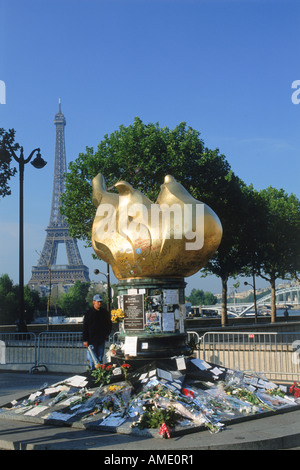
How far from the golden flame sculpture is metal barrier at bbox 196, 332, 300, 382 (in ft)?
16.1

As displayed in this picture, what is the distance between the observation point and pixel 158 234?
933cm

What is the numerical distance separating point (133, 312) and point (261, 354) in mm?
6840

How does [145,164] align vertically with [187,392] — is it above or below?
above

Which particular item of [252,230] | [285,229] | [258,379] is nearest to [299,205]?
[285,229]

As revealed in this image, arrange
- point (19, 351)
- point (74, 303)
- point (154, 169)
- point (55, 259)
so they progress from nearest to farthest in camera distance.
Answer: point (19, 351), point (154, 169), point (74, 303), point (55, 259)

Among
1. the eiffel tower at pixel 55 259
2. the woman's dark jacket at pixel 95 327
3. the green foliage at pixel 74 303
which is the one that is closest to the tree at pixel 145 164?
the woman's dark jacket at pixel 95 327

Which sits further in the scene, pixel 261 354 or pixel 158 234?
pixel 261 354

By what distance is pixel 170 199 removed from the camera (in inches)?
381

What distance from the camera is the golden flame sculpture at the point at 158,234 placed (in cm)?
935

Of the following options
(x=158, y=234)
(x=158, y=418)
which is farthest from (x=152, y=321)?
(x=158, y=418)

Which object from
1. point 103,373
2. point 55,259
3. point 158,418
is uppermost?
point 55,259

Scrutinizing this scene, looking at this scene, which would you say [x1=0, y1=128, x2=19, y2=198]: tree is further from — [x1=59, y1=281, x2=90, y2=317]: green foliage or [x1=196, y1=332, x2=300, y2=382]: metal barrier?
[x1=59, y1=281, x2=90, y2=317]: green foliage

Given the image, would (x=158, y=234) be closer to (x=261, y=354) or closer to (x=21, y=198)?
(x=261, y=354)

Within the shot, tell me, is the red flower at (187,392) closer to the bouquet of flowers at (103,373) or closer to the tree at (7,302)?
the bouquet of flowers at (103,373)
